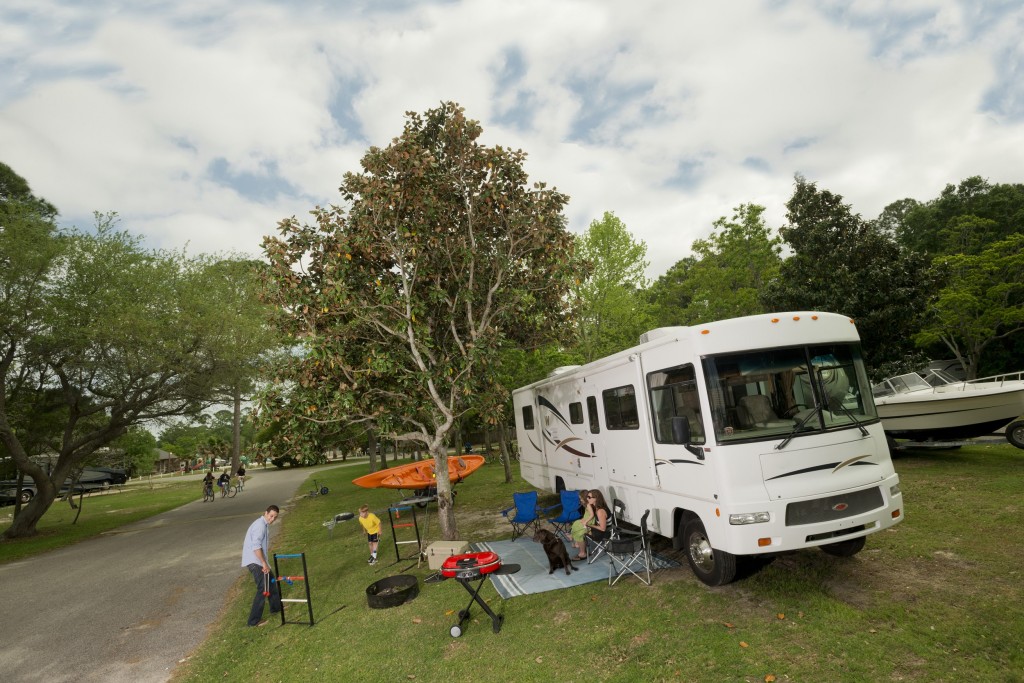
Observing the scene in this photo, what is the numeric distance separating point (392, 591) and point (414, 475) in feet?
27.5

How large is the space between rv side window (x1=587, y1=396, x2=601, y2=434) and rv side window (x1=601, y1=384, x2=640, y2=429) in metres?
0.38

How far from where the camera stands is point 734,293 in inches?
1179

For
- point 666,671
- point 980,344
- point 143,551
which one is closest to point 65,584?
point 143,551

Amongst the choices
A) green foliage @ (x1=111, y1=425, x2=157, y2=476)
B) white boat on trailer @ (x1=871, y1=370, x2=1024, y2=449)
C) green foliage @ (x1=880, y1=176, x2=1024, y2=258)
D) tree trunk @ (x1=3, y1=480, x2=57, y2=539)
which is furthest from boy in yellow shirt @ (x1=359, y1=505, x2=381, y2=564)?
green foliage @ (x1=880, y1=176, x2=1024, y2=258)

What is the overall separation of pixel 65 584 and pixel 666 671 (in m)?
14.0

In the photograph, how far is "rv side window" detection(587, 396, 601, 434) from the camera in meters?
10.0

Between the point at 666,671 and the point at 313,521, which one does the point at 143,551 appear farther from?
the point at 666,671

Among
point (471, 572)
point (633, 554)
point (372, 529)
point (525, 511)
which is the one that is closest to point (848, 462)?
point (633, 554)

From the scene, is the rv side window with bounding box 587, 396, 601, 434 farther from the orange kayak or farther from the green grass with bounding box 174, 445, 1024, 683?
the orange kayak

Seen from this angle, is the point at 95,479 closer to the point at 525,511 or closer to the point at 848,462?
the point at 525,511

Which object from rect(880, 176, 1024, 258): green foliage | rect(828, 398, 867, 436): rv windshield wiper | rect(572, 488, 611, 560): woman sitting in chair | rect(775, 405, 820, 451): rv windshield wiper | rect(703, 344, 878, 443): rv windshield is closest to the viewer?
rect(775, 405, 820, 451): rv windshield wiper

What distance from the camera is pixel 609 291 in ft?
75.6

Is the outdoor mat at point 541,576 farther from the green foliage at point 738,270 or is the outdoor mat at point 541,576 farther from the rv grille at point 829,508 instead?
the green foliage at point 738,270

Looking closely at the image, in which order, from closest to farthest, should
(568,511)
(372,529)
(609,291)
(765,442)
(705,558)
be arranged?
(765,442)
(705,558)
(568,511)
(372,529)
(609,291)
